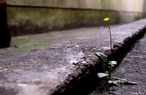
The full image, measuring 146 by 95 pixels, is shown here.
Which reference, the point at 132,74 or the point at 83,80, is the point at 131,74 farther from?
the point at 83,80

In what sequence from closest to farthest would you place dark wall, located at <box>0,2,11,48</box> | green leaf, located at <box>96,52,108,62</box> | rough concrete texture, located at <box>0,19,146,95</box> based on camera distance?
rough concrete texture, located at <box>0,19,146,95</box> < green leaf, located at <box>96,52,108,62</box> < dark wall, located at <box>0,2,11,48</box>

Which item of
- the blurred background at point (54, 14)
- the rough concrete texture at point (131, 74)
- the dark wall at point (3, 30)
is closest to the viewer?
the rough concrete texture at point (131, 74)

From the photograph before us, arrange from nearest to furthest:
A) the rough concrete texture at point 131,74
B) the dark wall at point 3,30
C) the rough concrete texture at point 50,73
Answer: the rough concrete texture at point 50,73, the rough concrete texture at point 131,74, the dark wall at point 3,30

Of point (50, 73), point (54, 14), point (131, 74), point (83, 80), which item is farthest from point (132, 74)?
point (54, 14)

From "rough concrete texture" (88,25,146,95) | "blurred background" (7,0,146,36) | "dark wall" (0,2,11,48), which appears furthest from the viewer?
"blurred background" (7,0,146,36)

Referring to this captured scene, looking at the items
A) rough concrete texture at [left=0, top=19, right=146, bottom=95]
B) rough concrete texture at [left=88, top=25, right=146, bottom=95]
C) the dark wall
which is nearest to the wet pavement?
rough concrete texture at [left=88, top=25, right=146, bottom=95]

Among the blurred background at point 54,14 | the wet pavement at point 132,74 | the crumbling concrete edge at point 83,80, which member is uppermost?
the crumbling concrete edge at point 83,80

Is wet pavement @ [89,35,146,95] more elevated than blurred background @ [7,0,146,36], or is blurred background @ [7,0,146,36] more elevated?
wet pavement @ [89,35,146,95]

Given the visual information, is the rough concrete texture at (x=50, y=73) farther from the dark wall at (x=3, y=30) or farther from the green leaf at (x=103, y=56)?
the dark wall at (x=3, y=30)

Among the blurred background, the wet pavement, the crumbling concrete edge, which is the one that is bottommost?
the blurred background

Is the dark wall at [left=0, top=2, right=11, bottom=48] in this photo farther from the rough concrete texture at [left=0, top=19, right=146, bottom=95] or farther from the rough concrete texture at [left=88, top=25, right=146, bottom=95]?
the rough concrete texture at [left=0, top=19, right=146, bottom=95]

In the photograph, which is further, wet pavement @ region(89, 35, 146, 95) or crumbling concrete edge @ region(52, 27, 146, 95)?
wet pavement @ region(89, 35, 146, 95)

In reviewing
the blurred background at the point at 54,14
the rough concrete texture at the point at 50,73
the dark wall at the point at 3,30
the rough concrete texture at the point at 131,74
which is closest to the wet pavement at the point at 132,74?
the rough concrete texture at the point at 131,74
